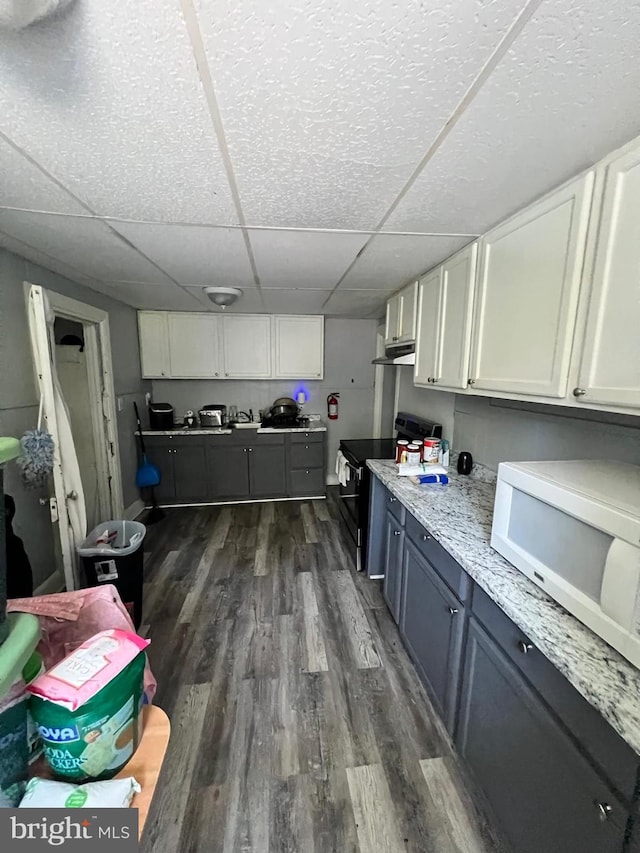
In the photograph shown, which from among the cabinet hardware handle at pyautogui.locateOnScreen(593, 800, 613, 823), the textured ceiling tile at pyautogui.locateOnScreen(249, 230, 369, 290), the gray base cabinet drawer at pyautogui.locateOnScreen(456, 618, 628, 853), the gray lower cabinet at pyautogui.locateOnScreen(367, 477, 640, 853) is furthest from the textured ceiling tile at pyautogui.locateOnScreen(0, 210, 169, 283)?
the cabinet hardware handle at pyautogui.locateOnScreen(593, 800, 613, 823)

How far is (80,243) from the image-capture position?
5.94 ft

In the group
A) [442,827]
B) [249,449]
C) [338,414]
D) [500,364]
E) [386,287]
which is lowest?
[442,827]

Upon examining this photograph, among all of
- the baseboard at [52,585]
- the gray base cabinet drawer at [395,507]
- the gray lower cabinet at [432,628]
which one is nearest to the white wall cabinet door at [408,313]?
the gray base cabinet drawer at [395,507]

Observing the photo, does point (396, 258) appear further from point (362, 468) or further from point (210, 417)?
point (210, 417)

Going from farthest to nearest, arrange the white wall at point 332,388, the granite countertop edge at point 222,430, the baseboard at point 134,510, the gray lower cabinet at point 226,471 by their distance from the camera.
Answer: the white wall at point 332,388 < the gray lower cabinet at point 226,471 < the granite countertop edge at point 222,430 < the baseboard at point 134,510

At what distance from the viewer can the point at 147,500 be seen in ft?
12.6

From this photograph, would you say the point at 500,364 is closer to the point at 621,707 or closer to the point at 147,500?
the point at 621,707

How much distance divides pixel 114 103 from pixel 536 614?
180 cm

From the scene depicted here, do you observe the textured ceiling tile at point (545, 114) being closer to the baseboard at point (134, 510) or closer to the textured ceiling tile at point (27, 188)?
the textured ceiling tile at point (27, 188)

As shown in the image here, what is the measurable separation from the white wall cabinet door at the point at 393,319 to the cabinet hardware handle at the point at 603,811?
2.56 meters

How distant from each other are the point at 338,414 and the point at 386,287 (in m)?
2.07

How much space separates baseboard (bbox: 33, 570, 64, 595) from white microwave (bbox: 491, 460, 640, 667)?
2735mm

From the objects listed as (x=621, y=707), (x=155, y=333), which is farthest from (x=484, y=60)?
(x=155, y=333)

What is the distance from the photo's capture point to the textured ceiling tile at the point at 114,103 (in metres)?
0.66
